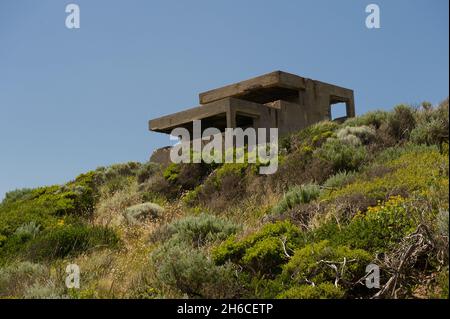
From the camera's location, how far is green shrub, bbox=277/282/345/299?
746 cm

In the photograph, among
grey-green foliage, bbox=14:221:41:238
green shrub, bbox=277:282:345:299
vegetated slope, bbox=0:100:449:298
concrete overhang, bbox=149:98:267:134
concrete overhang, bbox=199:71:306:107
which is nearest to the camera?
green shrub, bbox=277:282:345:299

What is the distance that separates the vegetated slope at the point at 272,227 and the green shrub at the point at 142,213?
0.04 m

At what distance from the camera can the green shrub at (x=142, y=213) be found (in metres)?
15.7

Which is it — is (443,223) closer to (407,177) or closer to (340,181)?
(407,177)

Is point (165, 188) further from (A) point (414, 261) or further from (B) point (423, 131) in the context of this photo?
(A) point (414, 261)

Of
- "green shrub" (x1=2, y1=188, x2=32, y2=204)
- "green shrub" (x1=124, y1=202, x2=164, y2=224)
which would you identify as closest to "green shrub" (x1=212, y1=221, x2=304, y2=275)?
"green shrub" (x1=124, y1=202, x2=164, y2=224)

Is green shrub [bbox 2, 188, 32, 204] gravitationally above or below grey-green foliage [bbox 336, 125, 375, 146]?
below

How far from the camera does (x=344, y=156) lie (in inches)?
637

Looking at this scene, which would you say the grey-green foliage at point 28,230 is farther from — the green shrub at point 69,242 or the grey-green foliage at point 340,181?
the grey-green foliage at point 340,181

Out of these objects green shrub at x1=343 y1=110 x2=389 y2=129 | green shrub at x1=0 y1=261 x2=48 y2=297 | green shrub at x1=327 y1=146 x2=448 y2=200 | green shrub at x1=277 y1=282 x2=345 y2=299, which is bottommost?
green shrub at x1=0 y1=261 x2=48 y2=297

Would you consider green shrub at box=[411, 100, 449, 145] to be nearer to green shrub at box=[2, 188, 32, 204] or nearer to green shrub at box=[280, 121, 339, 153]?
green shrub at box=[280, 121, 339, 153]

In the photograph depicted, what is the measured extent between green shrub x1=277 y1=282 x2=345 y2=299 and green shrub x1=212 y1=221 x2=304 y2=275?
1302 millimetres

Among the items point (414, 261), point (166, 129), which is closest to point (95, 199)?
point (166, 129)

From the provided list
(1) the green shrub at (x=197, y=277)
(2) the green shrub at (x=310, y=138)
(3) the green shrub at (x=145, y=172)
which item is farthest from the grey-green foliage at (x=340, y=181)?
(3) the green shrub at (x=145, y=172)
